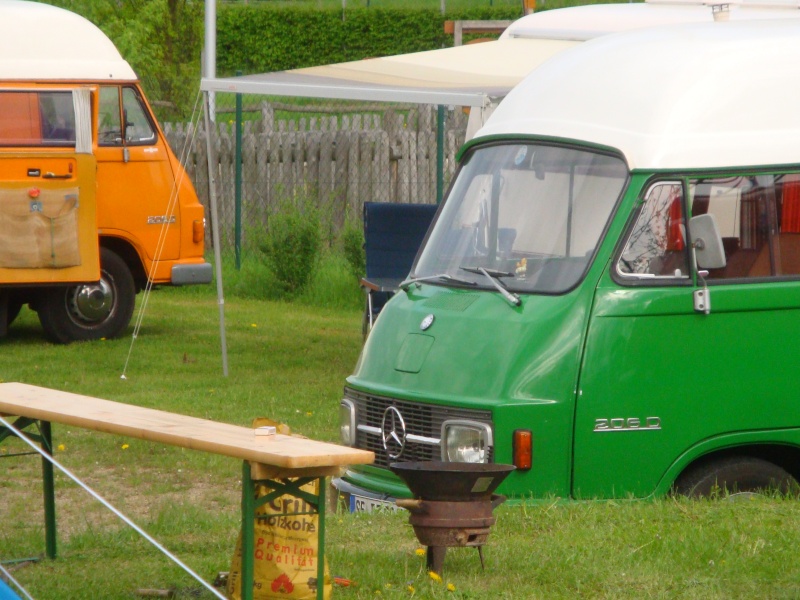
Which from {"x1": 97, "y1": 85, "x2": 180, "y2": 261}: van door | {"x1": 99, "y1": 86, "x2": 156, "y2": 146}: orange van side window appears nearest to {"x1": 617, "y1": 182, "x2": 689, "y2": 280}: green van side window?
{"x1": 97, "y1": 85, "x2": 180, "y2": 261}: van door

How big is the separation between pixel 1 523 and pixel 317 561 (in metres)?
2.77

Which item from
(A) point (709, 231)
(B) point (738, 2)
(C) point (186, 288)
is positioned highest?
(B) point (738, 2)

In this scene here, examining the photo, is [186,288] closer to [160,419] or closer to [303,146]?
[303,146]

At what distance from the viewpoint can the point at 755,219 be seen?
6266 mm

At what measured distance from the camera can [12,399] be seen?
219 inches

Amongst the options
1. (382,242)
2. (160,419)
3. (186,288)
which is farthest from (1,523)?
(186,288)

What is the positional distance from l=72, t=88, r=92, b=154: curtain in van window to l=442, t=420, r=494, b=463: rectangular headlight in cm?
743

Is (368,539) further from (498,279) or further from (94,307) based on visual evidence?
(94,307)

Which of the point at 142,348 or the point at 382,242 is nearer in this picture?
the point at 382,242

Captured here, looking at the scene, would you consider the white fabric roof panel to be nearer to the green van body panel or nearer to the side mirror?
the side mirror

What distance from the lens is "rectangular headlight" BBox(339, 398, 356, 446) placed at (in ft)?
21.3

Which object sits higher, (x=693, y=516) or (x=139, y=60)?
(x=139, y=60)

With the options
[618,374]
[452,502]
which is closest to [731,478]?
[618,374]

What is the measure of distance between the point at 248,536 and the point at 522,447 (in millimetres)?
1664
